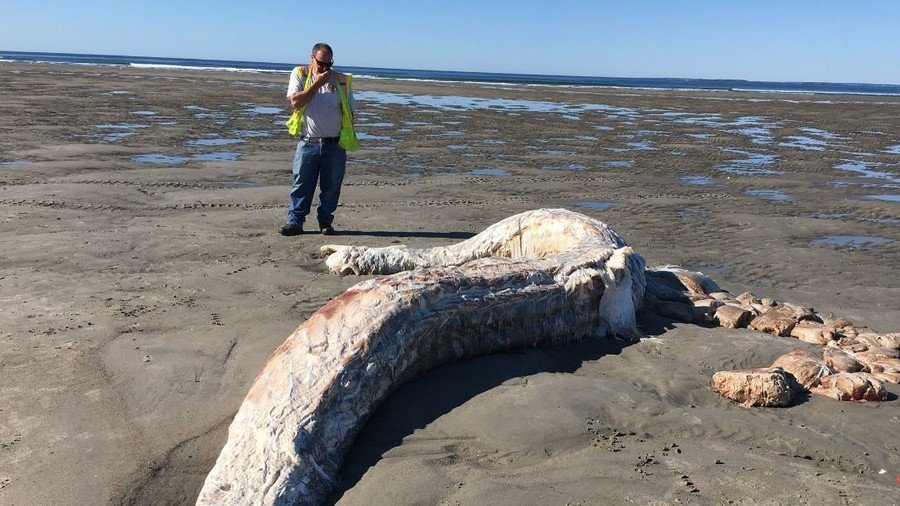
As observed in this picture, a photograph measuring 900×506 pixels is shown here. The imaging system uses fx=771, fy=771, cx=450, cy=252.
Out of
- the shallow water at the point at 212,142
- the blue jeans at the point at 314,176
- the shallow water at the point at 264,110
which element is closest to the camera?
the blue jeans at the point at 314,176

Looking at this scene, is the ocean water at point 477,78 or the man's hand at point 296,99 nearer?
the man's hand at point 296,99

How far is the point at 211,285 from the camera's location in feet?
20.4

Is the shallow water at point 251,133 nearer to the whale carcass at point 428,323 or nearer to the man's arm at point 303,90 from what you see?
the man's arm at point 303,90

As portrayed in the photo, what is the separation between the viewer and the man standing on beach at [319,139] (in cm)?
824

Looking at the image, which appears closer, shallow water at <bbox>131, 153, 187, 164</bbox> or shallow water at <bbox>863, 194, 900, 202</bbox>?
shallow water at <bbox>863, 194, 900, 202</bbox>

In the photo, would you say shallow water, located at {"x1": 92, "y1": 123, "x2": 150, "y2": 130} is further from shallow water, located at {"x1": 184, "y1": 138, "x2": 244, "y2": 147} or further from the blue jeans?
the blue jeans

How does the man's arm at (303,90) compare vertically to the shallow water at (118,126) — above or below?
above

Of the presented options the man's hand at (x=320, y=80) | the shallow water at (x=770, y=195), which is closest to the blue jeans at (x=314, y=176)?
the man's hand at (x=320, y=80)

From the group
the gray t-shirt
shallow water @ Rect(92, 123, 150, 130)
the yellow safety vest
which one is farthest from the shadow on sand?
shallow water @ Rect(92, 123, 150, 130)

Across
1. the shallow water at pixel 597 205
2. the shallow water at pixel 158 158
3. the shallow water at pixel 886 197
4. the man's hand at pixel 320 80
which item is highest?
the man's hand at pixel 320 80

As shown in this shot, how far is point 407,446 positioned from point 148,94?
29901 mm

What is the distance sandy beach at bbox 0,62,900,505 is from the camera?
345 centimetres

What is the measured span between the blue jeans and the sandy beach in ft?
1.30

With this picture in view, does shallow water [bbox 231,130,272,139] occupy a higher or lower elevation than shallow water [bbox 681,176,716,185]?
higher
